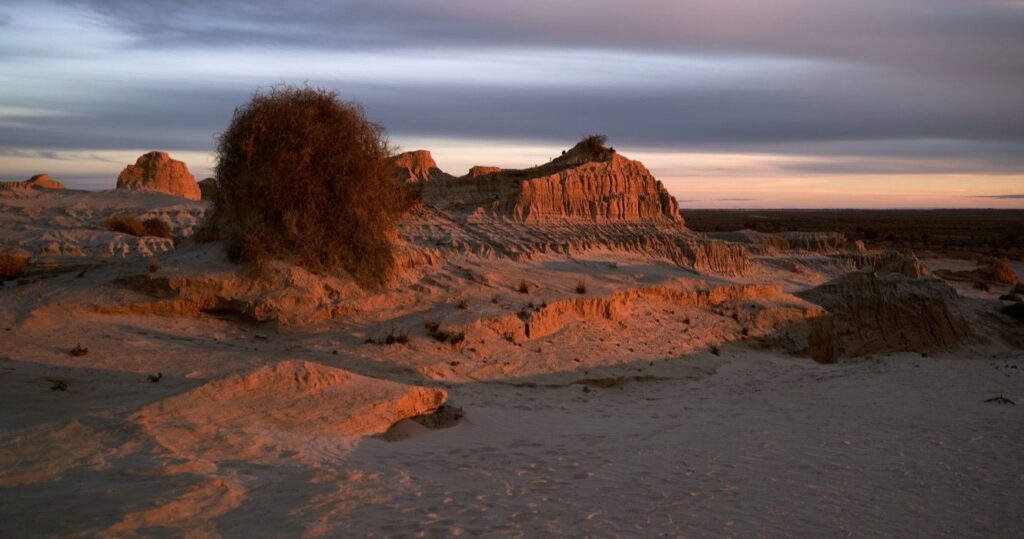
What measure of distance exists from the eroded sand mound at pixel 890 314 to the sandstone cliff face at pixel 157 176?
3051 cm

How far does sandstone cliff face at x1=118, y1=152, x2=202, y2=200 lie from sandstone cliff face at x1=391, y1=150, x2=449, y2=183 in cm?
1785

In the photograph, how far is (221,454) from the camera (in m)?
8.00

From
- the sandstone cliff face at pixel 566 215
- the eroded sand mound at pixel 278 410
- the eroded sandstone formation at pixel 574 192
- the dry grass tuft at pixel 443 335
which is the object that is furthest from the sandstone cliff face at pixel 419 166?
the eroded sand mound at pixel 278 410

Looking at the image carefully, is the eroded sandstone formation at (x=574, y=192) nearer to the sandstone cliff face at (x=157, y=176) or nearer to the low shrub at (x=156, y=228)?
the low shrub at (x=156, y=228)

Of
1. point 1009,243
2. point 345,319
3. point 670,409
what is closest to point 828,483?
point 670,409

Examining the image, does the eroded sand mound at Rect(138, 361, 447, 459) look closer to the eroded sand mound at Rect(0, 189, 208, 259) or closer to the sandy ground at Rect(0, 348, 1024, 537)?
the sandy ground at Rect(0, 348, 1024, 537)

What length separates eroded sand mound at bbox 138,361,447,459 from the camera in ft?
27.3

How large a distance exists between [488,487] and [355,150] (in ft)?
33.6

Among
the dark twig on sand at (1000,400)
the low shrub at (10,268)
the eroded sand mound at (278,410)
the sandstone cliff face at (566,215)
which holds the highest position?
the sandstone cliff face at (566,215)

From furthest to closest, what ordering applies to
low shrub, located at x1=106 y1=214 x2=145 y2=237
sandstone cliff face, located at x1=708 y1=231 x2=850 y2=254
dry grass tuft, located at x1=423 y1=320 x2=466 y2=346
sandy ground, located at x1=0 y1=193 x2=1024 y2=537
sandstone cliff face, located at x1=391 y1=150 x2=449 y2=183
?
sandstone cliff face, located at x1=708 y1=231 x2=850 y2=254 → low shrub, located at x1=106 y1=214 x2=145 y2=237 → sandstone cliff face, located at x1=391 y1=150 x2=449 y2=183 → dry grass tuft, located at x1=423 y1=320 x2=466 y2=346 → sandy ground, located at x1=0 y1=193 x2=1024 y2=537

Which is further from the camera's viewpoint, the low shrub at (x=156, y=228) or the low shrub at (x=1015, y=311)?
the low shrub at (x=156, y=228)

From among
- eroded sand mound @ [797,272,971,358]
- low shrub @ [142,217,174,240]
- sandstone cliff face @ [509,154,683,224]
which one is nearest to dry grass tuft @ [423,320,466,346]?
sandstone cliff face @ [509,154,683,224]

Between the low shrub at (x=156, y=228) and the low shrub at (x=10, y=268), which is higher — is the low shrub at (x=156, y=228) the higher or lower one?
the higher one

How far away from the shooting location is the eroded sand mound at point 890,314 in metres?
22.7
